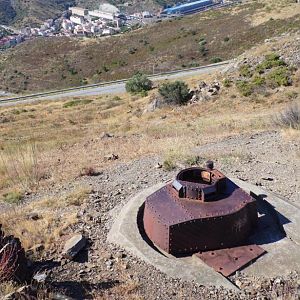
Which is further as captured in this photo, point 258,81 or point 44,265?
point 258,81

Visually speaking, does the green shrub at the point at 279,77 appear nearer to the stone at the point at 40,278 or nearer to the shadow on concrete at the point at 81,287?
the shadow on concrete at the point at 81,287

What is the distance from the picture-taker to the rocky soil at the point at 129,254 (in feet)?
20.0

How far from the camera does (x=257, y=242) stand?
7098 mm

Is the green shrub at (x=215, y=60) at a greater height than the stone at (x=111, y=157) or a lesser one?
lesser

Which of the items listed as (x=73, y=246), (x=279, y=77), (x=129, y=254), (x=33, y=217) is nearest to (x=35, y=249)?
(x=73, y=246)

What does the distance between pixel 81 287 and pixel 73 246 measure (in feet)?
3.07

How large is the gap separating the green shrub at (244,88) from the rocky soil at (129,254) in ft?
32.9

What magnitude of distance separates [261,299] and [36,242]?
11.7 feet

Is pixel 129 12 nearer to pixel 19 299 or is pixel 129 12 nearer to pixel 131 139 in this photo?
pixel 131 139

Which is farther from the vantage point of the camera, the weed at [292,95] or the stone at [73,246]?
the weed at [292,95]

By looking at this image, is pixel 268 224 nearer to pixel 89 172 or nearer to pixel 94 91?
pixel 89 172

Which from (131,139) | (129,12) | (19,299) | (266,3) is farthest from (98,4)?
(19,299)

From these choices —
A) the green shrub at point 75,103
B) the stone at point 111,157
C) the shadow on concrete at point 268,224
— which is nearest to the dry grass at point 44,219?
the stone at point 111,157

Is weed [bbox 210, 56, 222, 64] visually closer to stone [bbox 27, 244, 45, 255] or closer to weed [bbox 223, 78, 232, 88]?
weed [bbox 223, 78, 232, 88]
